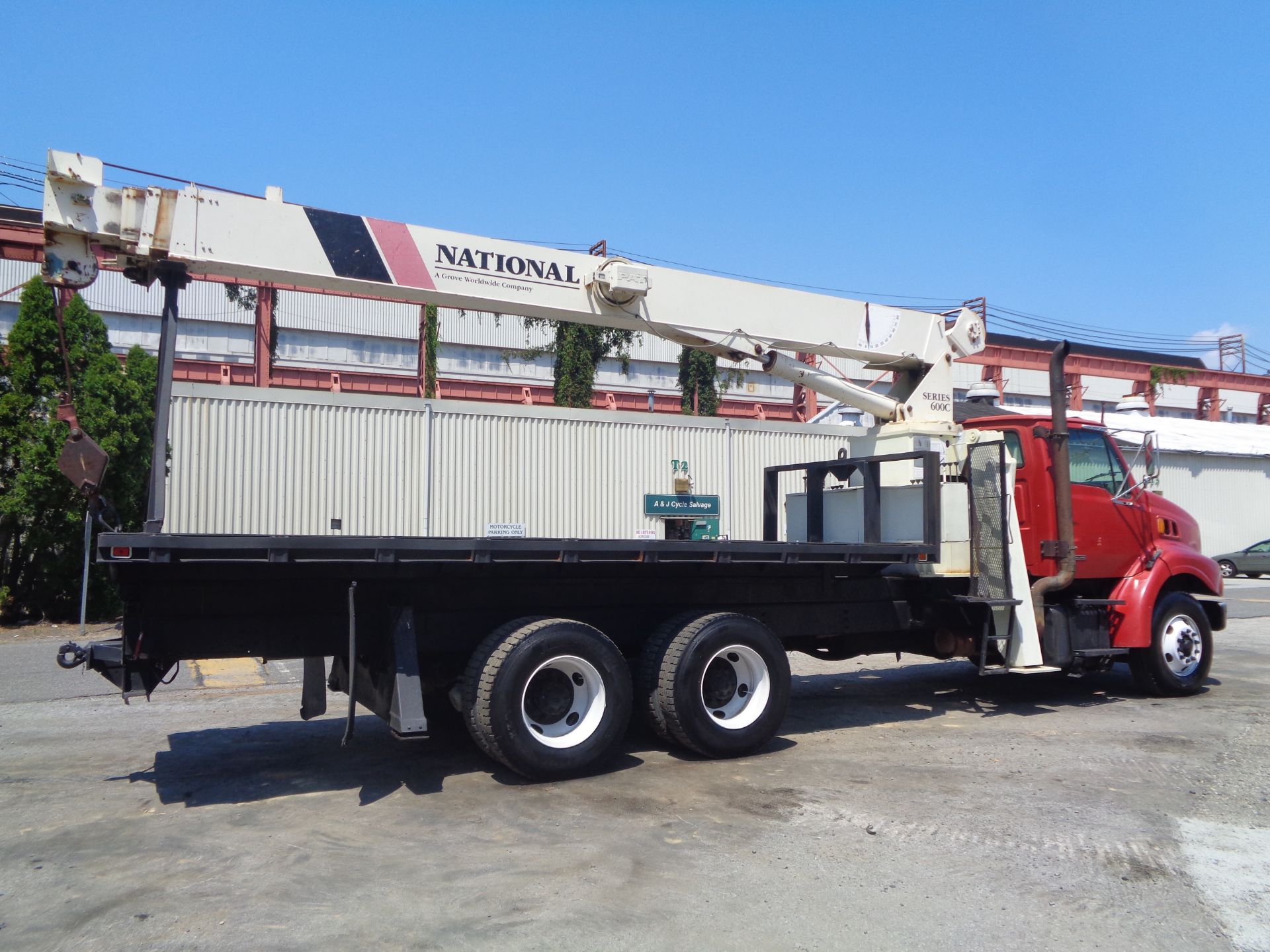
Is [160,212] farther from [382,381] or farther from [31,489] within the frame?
[382,381]

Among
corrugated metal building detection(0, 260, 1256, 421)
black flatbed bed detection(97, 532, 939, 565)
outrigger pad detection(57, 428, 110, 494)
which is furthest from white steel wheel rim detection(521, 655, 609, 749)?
corrugated metal building detection(0, 260, 1256, 421)

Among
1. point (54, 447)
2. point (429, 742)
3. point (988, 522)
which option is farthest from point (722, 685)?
point (54, 447)

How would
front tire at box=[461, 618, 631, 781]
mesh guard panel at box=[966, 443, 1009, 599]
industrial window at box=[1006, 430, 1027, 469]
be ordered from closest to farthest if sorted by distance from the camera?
front tire at box=[461, 618, 631, 781] < mesh guard panel at box=[966, 443, 1009, 599] < industrial window at box=[1006, 430, 1027, 469]

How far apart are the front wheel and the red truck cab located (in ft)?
0.05

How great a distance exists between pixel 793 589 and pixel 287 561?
150 inches

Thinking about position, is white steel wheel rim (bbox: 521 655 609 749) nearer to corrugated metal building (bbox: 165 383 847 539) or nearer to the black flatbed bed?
the black flatbed bed

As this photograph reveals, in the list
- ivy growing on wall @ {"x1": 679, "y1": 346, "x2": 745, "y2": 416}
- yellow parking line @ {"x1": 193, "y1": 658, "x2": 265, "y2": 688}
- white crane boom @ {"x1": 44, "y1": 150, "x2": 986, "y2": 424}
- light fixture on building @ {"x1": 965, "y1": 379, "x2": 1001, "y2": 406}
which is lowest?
yellow parking line @ {"x1": 193, "y1": 658, "x2": 265, "y2": 688}

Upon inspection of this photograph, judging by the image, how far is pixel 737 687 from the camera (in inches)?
280

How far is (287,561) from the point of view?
18.0ft

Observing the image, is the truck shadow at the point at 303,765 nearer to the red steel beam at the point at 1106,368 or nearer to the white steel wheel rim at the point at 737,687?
the white steel wheel rim at the point at 737,687

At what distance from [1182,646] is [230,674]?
9.96m

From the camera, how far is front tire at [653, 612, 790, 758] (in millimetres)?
6672

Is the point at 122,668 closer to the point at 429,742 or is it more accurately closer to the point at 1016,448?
the point at 429,742

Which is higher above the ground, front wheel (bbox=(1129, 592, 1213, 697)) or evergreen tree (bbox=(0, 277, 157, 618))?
evergreen tree (bbox=(0, 277, 157, 618))
